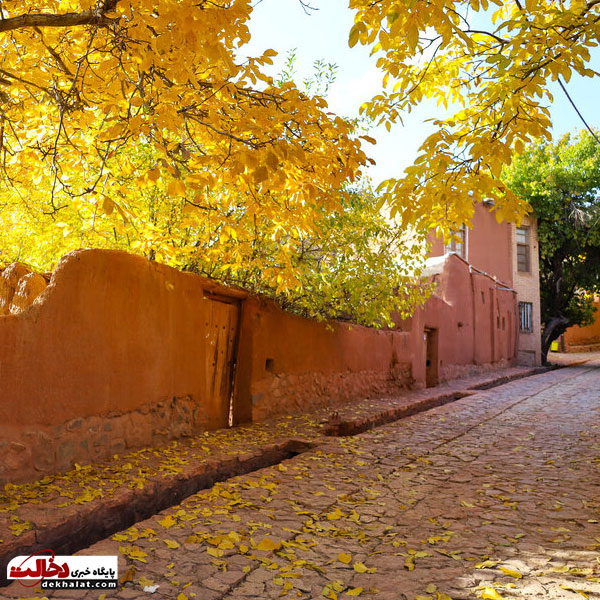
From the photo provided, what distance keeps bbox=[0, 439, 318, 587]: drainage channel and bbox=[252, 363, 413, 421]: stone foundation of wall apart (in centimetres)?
195

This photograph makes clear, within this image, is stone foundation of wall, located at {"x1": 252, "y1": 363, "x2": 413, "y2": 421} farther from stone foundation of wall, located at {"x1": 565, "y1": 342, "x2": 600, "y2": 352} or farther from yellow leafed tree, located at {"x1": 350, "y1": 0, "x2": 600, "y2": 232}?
stone foundation of wall, located at {"x1": 565, "y1": 342, "x2": 600, "y2": 352}

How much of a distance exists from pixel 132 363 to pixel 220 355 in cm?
194

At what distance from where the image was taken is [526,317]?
2366cm

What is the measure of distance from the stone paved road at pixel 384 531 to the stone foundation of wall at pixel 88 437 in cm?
118

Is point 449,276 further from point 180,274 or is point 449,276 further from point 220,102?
point 220,102

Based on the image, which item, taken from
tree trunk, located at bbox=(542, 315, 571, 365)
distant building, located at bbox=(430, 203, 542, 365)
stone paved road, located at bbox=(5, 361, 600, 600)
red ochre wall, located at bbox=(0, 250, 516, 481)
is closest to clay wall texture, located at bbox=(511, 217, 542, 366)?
distant building, located at bbox=(430, 203, 542, 365)

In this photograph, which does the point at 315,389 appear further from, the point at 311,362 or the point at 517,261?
the point at 517,261

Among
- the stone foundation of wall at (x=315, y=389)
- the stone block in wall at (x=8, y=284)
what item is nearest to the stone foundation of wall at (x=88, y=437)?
the stone block in wall at (x=8, y=284)

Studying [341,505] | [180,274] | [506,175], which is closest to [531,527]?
[341,505]

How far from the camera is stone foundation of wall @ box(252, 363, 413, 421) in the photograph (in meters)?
7.87

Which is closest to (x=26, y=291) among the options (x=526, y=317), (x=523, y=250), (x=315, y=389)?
(x=315, y=389)

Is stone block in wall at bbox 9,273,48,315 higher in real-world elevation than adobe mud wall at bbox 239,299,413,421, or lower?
higher

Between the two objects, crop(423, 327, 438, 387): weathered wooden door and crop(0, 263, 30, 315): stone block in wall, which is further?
crop(423, 327, 438, 387): weathered wooden door

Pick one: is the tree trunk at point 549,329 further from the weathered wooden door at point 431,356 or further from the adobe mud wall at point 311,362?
the adobe mud wall at point 311,362
